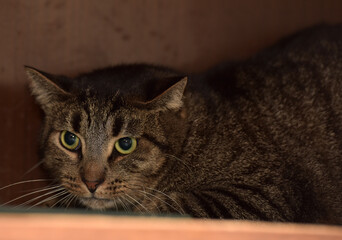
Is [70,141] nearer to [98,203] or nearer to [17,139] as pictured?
[98,203]

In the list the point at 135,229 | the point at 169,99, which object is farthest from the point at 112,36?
the point at 135,229

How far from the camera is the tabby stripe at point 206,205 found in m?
1.71

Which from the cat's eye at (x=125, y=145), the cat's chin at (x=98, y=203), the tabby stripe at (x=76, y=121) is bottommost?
the cat's chin at (x=98, y=203)

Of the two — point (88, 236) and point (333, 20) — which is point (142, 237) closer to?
point (88, 236)

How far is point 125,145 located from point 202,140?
334mm

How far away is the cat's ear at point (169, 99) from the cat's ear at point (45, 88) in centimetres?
35

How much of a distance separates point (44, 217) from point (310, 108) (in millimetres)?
1532

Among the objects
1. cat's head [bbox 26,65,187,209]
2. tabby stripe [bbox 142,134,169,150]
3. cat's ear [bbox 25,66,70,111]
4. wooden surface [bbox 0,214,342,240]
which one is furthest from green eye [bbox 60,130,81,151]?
wooden surface [bbox 0,214,342,240]

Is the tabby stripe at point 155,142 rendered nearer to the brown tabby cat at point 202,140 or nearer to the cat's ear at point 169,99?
the brown tabby cat at point 202,140

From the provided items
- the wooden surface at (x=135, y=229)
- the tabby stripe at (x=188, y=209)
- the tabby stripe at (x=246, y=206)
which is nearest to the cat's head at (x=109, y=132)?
the tabby stripe at (x=188, y=209)

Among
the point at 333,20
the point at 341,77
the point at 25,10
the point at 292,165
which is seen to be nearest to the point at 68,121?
the point at 25,10

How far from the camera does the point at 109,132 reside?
70.9 inches

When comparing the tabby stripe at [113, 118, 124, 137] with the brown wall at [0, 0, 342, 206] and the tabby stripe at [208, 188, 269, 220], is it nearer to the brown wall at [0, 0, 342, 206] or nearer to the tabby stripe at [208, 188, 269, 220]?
the tabby stripe at [208, 188, 269, 220]

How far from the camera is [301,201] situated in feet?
6.08
